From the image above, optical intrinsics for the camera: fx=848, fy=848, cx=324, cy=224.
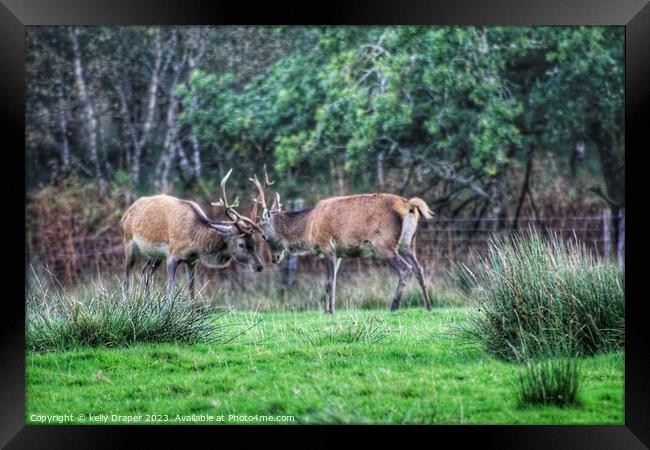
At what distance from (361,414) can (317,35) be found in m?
8.02

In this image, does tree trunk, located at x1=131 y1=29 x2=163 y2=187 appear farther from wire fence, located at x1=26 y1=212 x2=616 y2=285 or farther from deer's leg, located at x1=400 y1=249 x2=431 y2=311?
deer's leg, located at x1=400 y1=249 x2=431 y2=311

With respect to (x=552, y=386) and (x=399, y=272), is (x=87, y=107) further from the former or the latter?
(x=552, y=386)

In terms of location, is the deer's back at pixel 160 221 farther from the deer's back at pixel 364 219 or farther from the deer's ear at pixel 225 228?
the deer's back at pixel 364 219

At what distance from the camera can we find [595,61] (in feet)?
40.9

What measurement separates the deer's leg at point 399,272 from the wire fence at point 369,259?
146 centimetres

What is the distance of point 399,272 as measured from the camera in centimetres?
1083

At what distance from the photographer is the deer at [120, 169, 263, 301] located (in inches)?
406

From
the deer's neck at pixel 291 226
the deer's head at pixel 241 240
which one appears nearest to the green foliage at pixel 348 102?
the deer's neck at pixel 291 226

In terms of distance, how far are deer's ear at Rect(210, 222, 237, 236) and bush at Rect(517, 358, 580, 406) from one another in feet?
15.8
